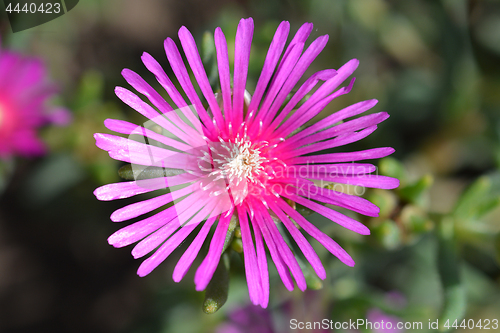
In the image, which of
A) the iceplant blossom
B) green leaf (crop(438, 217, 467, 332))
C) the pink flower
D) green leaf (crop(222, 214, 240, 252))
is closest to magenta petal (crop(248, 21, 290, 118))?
the iceplant blossom

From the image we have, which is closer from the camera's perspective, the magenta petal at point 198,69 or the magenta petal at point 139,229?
the magenta petal at point 139,229

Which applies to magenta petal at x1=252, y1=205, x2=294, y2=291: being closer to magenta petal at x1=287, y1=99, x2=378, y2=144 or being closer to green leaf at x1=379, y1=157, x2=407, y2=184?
magenta petal at x1=287, y1=99, x2=378, y2=144

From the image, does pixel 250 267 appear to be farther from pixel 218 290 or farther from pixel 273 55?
pixel 273 55

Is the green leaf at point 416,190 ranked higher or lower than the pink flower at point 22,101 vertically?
lower

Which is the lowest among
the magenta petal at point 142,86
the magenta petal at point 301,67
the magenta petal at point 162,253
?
the magenta petal at point 162,253

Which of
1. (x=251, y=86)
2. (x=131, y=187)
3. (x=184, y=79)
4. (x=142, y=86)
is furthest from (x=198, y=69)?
(x=251, y=86)

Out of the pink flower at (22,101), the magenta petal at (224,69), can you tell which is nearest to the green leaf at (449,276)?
the magenta petal at (224,69)

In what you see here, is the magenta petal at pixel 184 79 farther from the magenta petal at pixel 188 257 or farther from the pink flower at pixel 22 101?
the pink flower at pixel 22 101
